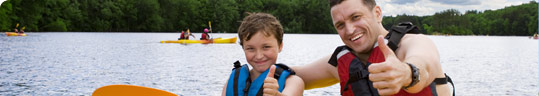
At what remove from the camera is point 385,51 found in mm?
1418

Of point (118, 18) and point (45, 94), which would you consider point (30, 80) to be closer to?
point (45, 94)

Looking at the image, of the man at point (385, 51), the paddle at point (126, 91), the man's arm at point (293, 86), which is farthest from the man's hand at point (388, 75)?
the paddle at point (126, 91)

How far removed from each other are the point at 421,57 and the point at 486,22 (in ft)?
377

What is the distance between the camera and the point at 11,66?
48.6 feet

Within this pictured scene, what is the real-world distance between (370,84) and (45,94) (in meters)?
8.71

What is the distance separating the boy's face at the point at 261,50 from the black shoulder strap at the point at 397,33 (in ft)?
2.05

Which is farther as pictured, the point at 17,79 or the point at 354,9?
the point at 17,79

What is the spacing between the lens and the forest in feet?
189

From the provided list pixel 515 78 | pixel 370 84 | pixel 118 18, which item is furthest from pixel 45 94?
pixel 118 18

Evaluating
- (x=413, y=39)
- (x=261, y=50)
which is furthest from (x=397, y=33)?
(x=261, y=50)

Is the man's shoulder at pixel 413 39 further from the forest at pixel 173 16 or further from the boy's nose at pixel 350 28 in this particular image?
the forest at pixel 173 16

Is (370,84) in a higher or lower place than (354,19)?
lower

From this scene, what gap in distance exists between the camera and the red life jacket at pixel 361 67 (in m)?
2.19

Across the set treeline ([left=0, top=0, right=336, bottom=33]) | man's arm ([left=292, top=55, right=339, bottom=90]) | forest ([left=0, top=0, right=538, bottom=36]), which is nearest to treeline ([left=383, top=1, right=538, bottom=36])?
forest ([left=0, top=0, right=538, bottom=36])
